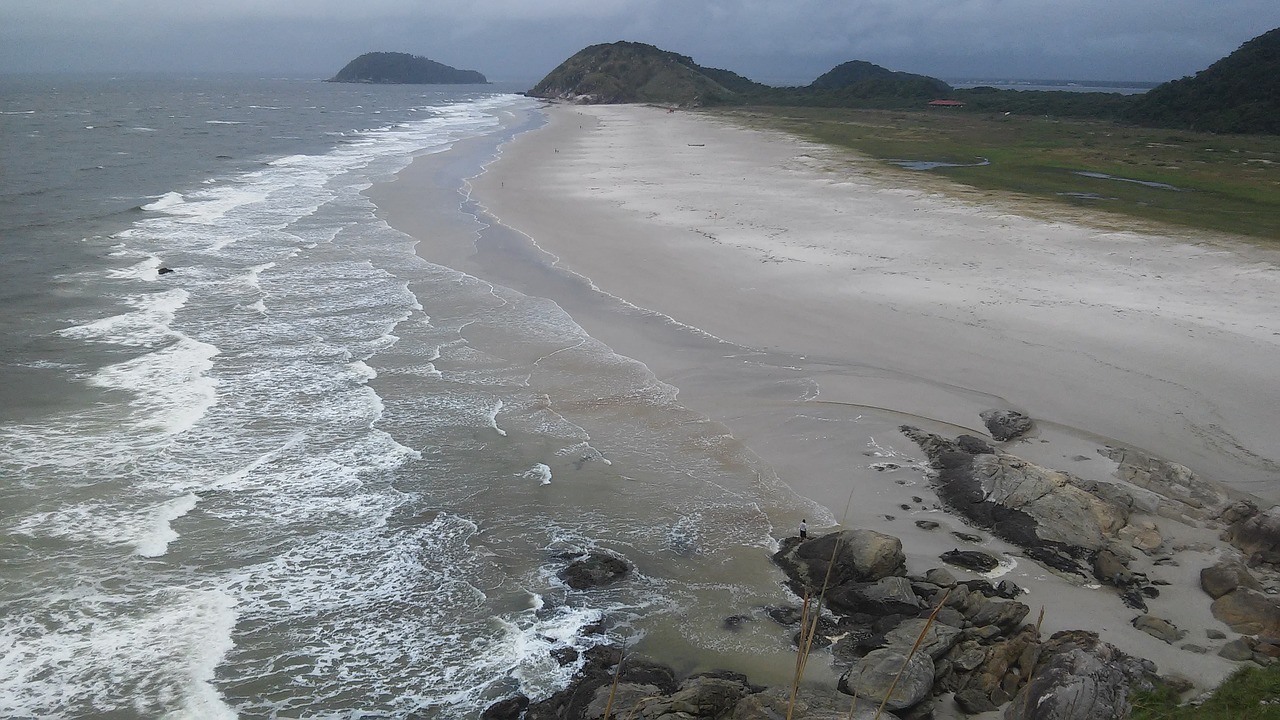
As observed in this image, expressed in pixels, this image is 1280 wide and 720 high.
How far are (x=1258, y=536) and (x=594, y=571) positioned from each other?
23.3 feet

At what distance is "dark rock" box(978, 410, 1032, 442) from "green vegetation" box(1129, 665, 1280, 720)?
5030 millimetres

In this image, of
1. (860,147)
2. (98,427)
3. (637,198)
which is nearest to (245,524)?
(98,427)

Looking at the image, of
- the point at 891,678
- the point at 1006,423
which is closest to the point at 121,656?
the point at 891,678

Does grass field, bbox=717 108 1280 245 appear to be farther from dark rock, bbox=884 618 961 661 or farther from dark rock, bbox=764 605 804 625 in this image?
dark rock, bbox=764 605 804 625

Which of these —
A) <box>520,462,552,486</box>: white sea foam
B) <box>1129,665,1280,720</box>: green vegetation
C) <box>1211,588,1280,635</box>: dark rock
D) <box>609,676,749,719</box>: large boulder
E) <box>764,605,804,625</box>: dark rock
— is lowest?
<box>764,605,804,625</box>: dark rock

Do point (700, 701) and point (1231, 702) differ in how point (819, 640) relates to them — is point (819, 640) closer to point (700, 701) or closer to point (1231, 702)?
point (700, 701)

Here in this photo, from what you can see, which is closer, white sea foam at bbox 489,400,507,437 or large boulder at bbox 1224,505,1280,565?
large boulder at bbox 1224,505,1280,565

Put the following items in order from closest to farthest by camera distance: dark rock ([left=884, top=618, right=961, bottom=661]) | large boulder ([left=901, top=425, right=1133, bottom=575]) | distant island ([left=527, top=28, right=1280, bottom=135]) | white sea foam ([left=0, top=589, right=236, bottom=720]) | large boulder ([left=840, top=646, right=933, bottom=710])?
1. large boulder ([left=840, top=646, right=933, bottom=710])
2. white sea foam ([left=0, top=589, right=236, bottom=720])
3. dark rock ([left=884, top=618, right=961, bottom=661])
4. large boulder ([left=901, top=425, right=1133, bottom=575])
5. distant island ([left=527, top=28, right=1280, bottom=135])

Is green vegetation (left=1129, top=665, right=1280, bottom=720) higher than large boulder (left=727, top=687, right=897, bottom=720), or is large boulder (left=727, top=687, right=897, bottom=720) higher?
green vegetation (left=1129, top=665, right=1280, bottom=720)

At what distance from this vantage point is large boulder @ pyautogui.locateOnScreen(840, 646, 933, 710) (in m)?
6.48

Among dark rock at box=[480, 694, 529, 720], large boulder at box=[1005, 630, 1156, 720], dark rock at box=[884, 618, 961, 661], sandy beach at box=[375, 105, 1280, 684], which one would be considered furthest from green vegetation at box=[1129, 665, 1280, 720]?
dark rock at box=[480, 694, 529, 720]

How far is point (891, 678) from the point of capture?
255 inches

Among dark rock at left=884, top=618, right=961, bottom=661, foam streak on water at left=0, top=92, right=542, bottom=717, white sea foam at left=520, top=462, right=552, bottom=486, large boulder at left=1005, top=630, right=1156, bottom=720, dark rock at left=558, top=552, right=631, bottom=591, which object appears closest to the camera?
large boulder at left=1005, top=630, right=1156, bottom=720

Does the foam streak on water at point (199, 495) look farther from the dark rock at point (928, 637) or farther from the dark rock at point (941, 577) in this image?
the dark rock at point (941, 577)
